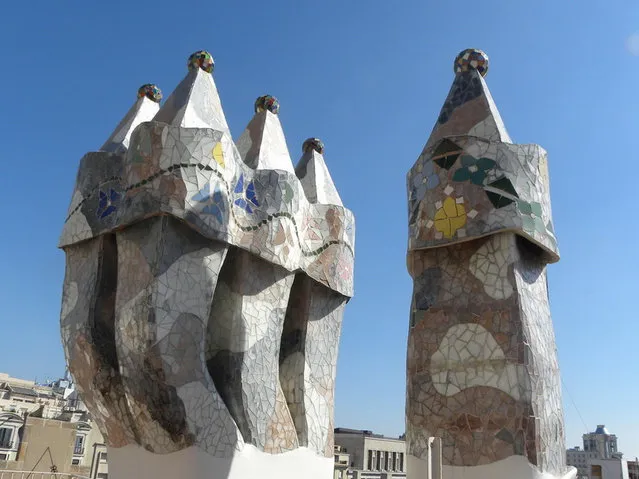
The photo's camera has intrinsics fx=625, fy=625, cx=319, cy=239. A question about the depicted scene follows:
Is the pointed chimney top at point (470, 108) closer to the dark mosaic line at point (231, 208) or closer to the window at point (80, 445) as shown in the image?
the dark mosaic line at point (231, 208)

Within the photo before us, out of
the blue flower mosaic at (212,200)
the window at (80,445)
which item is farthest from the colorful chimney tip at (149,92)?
the window at (80,445)

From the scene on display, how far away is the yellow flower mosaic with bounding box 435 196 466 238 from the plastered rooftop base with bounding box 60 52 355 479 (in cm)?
278

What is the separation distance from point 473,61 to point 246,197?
138 inches

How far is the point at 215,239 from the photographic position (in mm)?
7988

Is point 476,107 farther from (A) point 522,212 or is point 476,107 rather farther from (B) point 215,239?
(B) point 215,239

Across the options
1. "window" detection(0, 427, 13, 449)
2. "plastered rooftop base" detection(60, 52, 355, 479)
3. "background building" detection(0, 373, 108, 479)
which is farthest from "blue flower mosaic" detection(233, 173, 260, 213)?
"window" detection(0, 427, 13, 449)

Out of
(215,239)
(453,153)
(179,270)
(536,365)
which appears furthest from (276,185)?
(536,365)

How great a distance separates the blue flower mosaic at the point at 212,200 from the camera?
795 centimetres

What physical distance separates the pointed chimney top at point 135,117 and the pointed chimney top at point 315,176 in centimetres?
279

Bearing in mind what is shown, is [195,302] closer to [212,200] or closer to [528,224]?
[212,200]

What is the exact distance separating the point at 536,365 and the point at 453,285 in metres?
1.16

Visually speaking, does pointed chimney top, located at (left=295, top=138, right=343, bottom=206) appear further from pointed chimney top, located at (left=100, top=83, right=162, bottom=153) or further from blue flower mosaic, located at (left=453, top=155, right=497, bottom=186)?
blue flower mosaic, located at (left=453, top=155, right=497, bottom=186)

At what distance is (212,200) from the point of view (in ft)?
26.4

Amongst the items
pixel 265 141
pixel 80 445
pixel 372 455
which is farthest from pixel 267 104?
pixel 372 455
